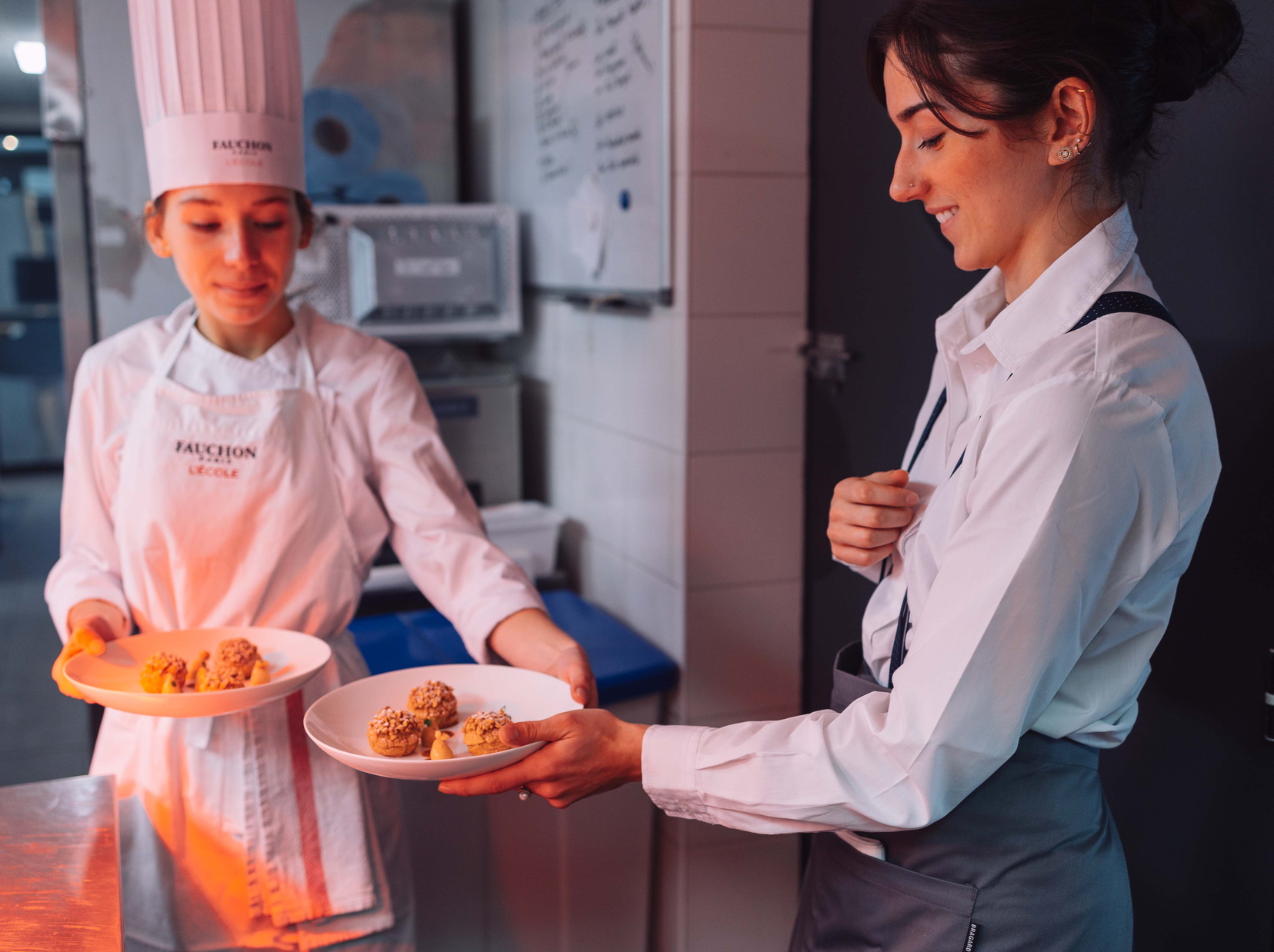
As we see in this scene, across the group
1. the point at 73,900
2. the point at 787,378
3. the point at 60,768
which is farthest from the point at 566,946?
the point at 60,768

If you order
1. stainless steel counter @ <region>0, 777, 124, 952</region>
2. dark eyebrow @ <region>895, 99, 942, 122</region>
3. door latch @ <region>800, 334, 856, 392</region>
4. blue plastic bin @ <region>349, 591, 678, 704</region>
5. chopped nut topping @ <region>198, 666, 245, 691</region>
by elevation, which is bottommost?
blue plastic bin @ <region>349, 591, 678, 704</region>

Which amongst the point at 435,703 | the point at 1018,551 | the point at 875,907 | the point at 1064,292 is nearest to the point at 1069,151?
the point at 1064,292

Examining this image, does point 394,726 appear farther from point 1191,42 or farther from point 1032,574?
point 1191,42

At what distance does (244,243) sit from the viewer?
1346 mm

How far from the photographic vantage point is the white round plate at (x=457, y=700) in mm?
1155

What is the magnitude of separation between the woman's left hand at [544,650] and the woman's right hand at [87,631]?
18.2 inches

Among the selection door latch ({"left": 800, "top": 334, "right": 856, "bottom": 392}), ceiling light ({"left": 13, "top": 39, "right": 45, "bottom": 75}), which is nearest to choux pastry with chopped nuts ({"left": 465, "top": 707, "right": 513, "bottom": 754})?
door latch ({"left": 800, "top": 334, "right": 856, "bottom": 392})

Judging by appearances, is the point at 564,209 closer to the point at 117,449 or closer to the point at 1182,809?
the point at 117,449

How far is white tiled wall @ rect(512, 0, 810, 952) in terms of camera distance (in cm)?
193

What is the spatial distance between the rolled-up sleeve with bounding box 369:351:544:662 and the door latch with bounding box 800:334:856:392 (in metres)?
0.75

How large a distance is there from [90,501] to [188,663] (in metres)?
0.29

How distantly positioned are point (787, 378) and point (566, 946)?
1.15m

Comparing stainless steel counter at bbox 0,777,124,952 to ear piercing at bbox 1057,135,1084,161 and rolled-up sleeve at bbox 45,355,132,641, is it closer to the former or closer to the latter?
rolled-up sleeve at bbox 45,355,132,641

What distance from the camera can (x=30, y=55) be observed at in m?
2.29
